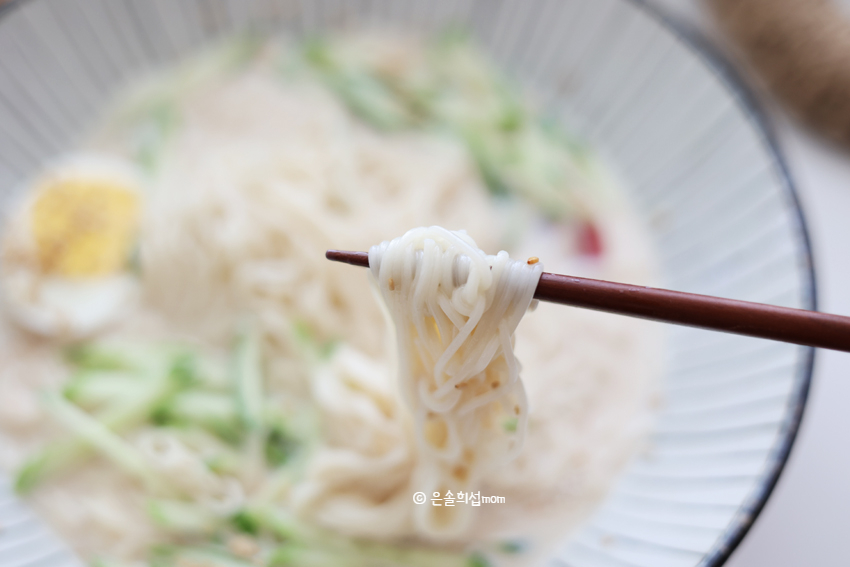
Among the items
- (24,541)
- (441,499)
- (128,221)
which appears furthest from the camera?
(128,221)

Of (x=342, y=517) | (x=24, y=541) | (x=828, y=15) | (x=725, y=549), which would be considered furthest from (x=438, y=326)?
(x=828, y=15)

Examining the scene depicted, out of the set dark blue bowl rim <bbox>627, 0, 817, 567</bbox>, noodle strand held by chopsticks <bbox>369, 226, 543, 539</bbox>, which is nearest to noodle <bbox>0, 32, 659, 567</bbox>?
noodle strand held by chopsticks <bbox>369, 226, 543, 539</bbox>

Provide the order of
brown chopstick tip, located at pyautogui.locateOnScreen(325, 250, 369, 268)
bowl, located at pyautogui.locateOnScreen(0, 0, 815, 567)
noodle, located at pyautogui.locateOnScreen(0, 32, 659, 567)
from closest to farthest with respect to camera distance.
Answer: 1. brown chopstick tip, located at pyautogui.locateOnScreen(325, 250, 369, 268)
2. noodle, located at pyautogui.locateOnScreen(0, 32, 659, 567)
3. bowl, located at pyautogui.locateOnScreen(0, 0, 815, 567)

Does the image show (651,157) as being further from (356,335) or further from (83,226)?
(83,226)

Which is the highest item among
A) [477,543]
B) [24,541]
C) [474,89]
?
[474,89]

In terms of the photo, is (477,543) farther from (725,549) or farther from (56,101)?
(56,101)

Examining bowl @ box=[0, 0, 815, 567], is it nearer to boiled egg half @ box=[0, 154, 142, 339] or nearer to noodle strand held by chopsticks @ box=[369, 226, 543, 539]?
boiled egg half @ box=[0, 154, 142, 339]
